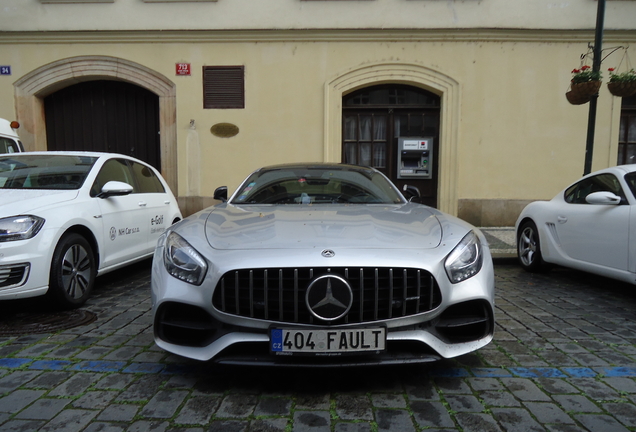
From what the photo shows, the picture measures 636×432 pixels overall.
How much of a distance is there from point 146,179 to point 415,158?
237 inches

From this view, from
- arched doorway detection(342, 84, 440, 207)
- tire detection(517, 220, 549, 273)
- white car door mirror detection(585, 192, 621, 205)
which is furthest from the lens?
arched doorway detection(342, 84, 440, 207)

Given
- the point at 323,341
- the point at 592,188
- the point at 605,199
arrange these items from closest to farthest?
the point at 323,341, the point at 605,199, the point at 592,188

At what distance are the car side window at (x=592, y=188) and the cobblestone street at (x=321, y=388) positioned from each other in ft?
5.26

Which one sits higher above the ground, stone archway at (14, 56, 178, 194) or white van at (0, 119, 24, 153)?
stone archway at (14, 56, 178, 194)

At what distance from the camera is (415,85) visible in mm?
9617

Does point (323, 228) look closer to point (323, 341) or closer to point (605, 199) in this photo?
point (323, 341)

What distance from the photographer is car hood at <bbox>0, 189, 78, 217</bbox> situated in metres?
3.62

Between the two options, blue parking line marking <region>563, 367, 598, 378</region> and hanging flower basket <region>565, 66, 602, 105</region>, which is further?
hanging flower basket <region>565, 66, 602, 105</region>

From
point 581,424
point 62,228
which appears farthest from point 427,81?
point 581,424

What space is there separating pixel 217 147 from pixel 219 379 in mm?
7459

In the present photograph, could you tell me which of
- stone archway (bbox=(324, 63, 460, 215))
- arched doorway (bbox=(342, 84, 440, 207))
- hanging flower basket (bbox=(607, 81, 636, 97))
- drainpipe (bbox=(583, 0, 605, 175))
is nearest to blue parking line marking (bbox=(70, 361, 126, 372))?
drainpipe (bbox=(583, 0, 605, 175))

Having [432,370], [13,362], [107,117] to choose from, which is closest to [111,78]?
[107,117]

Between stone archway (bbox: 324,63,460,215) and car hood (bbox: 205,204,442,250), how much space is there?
20.6 ft

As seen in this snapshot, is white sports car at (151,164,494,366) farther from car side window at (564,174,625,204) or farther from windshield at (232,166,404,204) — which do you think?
car side window at (564,174,625,204)
